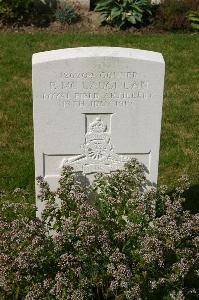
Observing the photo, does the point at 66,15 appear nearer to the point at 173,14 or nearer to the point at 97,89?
the point at 173,14

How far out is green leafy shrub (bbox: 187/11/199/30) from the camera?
11.9m

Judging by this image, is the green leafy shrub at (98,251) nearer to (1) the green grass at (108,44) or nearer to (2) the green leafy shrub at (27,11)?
(1) the green grass at (108,44)

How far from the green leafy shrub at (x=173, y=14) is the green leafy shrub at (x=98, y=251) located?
759 centimetres

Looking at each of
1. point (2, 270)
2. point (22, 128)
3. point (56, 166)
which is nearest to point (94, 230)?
point (2, 270)

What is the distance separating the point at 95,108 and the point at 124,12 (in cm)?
717

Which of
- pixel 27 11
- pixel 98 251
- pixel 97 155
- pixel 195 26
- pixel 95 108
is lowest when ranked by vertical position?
pixel 98 251

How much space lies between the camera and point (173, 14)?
39.3 feet

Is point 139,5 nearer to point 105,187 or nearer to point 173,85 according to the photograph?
point 173,85

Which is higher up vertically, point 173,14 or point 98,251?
point 173,14

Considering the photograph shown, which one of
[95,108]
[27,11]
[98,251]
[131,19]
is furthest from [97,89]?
[27,11]

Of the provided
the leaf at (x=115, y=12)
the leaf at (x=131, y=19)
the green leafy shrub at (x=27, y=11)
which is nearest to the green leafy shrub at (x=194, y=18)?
the leaf at (x=131, y=19)

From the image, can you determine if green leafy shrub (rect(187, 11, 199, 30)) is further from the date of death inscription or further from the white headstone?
the date of death inscription

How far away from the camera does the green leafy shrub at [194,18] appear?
39.2 feet

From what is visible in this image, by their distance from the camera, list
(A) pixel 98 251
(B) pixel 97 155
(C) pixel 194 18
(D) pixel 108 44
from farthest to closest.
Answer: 1. (C) pixel 194 18
2. (D) pixel 108 44
3. (B) pixel 97 155
4. (A) pixel 98 251
